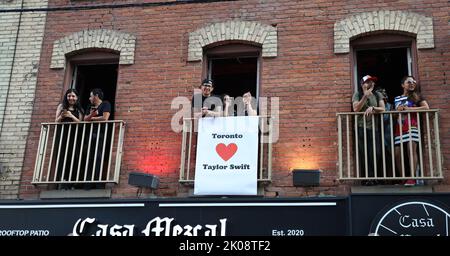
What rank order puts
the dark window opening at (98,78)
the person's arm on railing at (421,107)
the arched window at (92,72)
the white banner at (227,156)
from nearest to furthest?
1. the person's arm on railing at (421,107)
2. the white banner at (227,156)
3. the arched window at (92,72)
4. the dark window opening at (98,78)

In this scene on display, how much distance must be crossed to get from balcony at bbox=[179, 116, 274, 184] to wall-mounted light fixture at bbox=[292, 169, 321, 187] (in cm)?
44

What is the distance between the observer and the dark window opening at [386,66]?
10164 mm

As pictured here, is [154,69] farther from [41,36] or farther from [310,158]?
[310,158]

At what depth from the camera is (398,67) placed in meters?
10.2

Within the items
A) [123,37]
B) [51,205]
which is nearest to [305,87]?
[123,37]

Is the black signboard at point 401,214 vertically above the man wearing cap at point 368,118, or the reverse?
the man wearing cap at point 368,118

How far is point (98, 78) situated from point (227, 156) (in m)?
3.14

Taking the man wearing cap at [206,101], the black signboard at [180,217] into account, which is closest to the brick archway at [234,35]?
the man wearing cap at [206,101]

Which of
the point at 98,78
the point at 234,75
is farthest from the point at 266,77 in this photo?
the point at 98,78

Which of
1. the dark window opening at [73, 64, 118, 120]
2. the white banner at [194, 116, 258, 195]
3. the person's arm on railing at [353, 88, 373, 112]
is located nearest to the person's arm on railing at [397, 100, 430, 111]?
the person's arm on railing at [353, 88, 373, 112]

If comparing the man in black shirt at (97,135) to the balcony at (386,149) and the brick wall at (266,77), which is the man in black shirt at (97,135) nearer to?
the brick wall at (266,77)

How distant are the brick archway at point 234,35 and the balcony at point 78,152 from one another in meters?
1.78

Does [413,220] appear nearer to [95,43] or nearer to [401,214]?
[401,214]

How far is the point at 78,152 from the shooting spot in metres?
10.3
